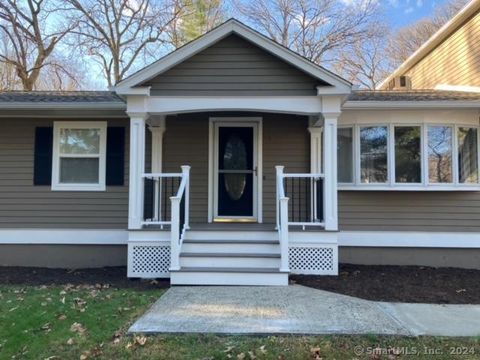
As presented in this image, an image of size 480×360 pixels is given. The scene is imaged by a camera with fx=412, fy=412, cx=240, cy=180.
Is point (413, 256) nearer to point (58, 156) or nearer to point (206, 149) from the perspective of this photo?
point (206, 149)

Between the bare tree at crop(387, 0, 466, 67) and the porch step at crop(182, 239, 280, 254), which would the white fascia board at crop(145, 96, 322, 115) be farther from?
the bare tree at crop(387, 0, 466, 67)

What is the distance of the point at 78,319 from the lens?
4438 mm

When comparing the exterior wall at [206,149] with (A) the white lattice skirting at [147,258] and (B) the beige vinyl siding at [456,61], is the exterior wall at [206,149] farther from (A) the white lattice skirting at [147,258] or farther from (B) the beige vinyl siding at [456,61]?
(B) the beige vinyl siding at [456,61]

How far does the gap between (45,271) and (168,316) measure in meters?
3.98

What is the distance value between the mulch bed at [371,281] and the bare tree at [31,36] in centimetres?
1632

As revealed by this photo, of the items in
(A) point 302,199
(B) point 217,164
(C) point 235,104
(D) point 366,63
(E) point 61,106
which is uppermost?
(D) point 366,63

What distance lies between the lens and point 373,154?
25.4 feet

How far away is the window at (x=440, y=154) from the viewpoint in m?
7.60

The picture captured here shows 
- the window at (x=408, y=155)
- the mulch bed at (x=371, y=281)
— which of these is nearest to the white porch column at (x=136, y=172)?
the mulch bed at (x=371, y=281)

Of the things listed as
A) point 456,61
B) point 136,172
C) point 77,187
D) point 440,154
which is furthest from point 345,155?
point 77,187

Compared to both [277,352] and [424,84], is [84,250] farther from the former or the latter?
[424,84]

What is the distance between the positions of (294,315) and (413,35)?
22.9 m

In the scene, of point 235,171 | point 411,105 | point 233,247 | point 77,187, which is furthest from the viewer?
point 235,171

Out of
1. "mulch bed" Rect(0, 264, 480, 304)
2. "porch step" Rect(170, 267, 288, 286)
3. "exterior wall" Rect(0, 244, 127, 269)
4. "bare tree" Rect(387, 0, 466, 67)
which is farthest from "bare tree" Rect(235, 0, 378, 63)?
"porch step" Rect(170, 267, 288, 286)
